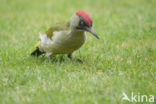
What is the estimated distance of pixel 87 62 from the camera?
6180 millimetres

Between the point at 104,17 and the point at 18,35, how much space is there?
3.10 meters

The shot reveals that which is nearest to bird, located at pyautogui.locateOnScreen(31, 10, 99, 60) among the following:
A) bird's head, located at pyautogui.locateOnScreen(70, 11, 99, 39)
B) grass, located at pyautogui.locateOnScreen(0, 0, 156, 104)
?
bird's head, located at pyautogui.locateOnScreen(70, 11, 99, 39)

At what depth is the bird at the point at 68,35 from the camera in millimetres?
5438

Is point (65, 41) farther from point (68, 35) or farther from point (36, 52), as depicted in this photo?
point (36, 52)

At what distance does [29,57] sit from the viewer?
657 cm

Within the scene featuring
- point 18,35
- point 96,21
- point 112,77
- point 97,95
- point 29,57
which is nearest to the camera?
point 97,95

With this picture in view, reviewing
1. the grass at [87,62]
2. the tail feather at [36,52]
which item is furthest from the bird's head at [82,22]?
the tail feather at [36,52]

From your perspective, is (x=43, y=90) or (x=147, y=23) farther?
(x=147, y=23)

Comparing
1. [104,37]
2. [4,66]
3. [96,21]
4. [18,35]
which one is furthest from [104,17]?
[4,66]

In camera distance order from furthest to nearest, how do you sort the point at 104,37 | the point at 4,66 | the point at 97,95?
the point at 104,37 < the point at 4,66 < the point at 97,95

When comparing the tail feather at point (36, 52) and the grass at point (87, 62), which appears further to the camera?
the tail feather at point (36, 52)

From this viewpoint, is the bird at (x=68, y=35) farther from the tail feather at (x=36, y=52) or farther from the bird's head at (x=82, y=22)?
the tail feather at (x=36, y=52)

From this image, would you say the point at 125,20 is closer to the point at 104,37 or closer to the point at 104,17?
the point at 104,17

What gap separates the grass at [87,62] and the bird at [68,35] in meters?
0.32
